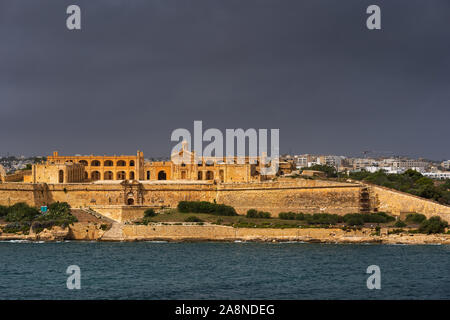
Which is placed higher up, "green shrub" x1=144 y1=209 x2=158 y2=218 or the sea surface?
"green shrub" x1=144 y1=209 x2=158 y2=218

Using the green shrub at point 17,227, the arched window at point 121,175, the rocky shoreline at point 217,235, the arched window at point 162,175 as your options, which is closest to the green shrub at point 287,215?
the rocky shoreline at point 217,235

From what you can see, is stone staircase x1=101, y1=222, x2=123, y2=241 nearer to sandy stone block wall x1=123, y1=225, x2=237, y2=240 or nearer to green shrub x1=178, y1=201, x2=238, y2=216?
sandy stone block wall x1=123, y1=225, x2=237, y2=240

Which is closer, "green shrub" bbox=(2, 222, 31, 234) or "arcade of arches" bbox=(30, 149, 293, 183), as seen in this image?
"green shrub" bbox=(2, 222, 31, 234)

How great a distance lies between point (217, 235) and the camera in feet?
144

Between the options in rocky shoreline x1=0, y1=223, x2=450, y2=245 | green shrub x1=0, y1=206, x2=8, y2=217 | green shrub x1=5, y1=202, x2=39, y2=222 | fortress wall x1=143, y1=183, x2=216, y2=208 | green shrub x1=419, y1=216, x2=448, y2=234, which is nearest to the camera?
rocky shoreline x1=0, y1=223, x2=450, y2=245

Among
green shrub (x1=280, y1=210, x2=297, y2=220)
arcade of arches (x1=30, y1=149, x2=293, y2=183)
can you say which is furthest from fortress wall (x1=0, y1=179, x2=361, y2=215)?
arcade of arches (x1=30, y1=149, x2=293, y2=183)

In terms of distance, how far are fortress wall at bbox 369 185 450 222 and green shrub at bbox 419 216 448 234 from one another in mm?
1035

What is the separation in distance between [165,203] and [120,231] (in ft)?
23.5

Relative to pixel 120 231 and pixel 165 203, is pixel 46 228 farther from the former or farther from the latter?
pixel 165 203

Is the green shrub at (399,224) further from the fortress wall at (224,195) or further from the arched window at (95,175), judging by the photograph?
the arched window at (95,175)

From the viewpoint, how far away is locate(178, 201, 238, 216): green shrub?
1896 inches

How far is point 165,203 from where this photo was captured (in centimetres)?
5147

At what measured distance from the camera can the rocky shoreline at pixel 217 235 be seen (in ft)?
136
